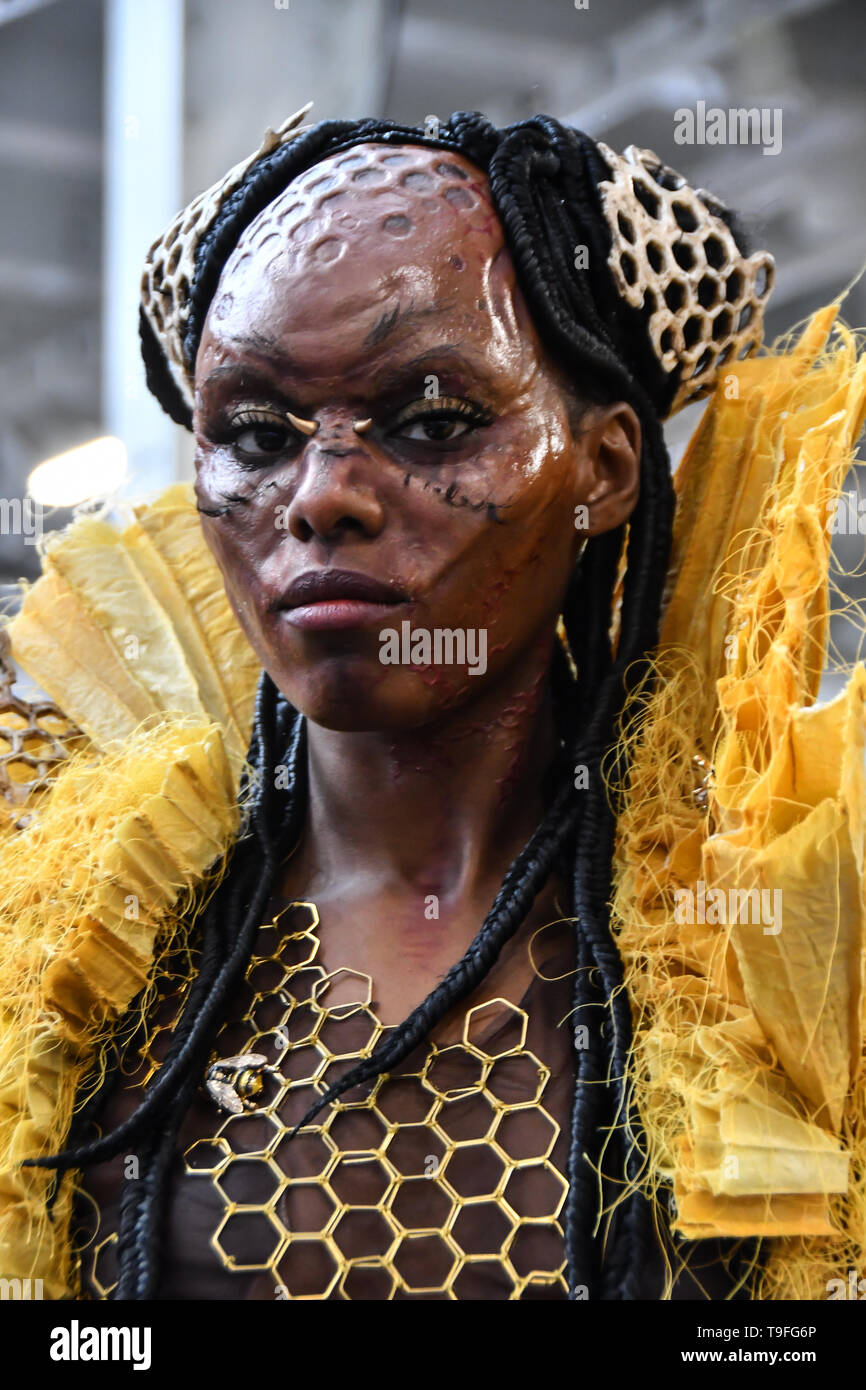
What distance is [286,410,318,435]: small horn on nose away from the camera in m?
1.27

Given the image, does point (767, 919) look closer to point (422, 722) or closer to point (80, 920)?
point (422, 722)

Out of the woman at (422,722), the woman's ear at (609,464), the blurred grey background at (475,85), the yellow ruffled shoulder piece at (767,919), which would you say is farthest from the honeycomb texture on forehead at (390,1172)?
the blurred grey background at (475,85)

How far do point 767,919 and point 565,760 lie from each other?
370 millimetres

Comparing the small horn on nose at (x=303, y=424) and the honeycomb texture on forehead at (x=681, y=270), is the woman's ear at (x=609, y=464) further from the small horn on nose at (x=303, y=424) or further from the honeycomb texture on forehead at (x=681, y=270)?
the small horn on nose at (x=303, y=424)

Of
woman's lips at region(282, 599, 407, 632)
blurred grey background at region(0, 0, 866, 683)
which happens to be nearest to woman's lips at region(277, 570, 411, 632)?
woman's lips at region(282, 599, 407, 632)

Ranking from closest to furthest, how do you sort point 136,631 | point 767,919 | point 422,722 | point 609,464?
point 767,919 < point 422,722 < point 609,464 < point 136,631

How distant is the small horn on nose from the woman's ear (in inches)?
10.1

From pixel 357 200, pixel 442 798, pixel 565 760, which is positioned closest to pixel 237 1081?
pixel 442 798

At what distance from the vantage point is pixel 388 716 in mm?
1290

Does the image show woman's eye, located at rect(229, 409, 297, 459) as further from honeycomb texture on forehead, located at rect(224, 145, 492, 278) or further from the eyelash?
honeycomb texture on forehead, located at rect(224, 145, 492, 278)

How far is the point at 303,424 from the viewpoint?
1268 millimetres

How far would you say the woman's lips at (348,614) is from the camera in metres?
1.24

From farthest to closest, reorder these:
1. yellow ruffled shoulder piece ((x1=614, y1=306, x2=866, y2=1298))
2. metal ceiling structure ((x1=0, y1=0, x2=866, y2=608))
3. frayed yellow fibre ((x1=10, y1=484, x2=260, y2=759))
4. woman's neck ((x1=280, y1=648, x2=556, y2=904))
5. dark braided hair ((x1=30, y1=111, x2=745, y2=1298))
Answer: metal ceiling structure ((x1=0, y1=0, x2=866, y2=608)), frayed yellow fibre ((x1=10, y1=484, x2=260, y2=759)), woman's neck ((x1=280, y1=648, x2=556, y2=904)), dark braided hair ((x1=30, y1=111, x2=745, y2=1298)), yellow ruffled shoulder piece ((x1=614, y1=306, x2=866, y2=1298))
